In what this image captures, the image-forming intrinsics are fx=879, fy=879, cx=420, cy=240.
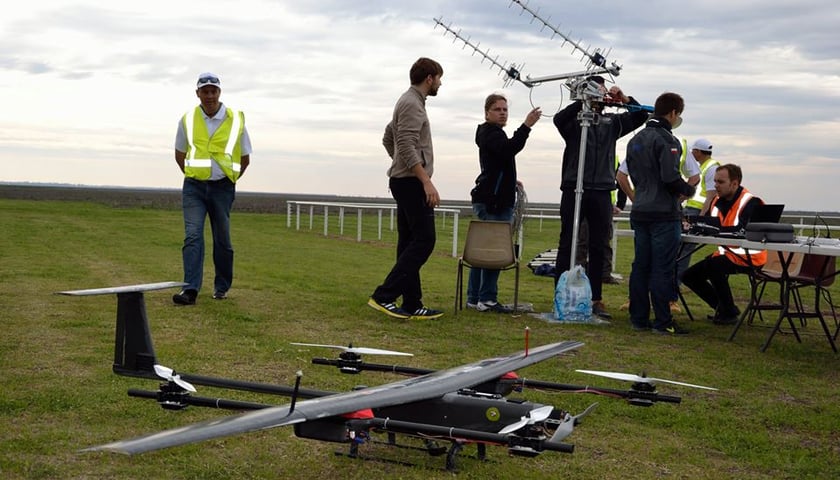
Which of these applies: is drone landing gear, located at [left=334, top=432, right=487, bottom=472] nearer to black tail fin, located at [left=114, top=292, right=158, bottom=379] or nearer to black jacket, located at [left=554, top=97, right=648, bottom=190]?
black tail fin, located at [left=114, top=292, right=158, bottom=379]

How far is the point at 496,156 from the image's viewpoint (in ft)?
26.9

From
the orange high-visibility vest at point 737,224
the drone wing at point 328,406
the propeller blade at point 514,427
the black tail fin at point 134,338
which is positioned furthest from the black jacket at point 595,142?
the propeller blade at point 514,427

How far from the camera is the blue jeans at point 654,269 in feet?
24.2

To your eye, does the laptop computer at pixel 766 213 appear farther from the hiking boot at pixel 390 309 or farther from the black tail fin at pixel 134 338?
the black tail fin at pixel 134 338

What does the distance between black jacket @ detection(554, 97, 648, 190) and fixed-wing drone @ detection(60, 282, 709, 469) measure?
13.3 ft

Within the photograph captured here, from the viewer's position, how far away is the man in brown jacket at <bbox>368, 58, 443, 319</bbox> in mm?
7535

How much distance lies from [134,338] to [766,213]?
536 cm

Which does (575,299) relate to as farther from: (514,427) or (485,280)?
(514,427)

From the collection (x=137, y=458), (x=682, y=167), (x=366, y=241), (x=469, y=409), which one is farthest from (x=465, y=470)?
(x=366, y=241)

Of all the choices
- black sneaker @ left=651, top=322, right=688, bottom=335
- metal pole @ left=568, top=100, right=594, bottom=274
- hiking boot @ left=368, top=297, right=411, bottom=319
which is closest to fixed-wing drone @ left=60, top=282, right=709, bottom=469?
hiking boot @ left=368, top=297, right=411, bottom=319

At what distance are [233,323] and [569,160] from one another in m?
3.46

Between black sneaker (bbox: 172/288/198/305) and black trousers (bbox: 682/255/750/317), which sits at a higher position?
black trousers (bbox: 682/255/750/317)

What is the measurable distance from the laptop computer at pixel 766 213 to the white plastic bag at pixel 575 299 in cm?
153

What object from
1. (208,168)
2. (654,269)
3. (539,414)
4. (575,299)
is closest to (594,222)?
(575,299)
